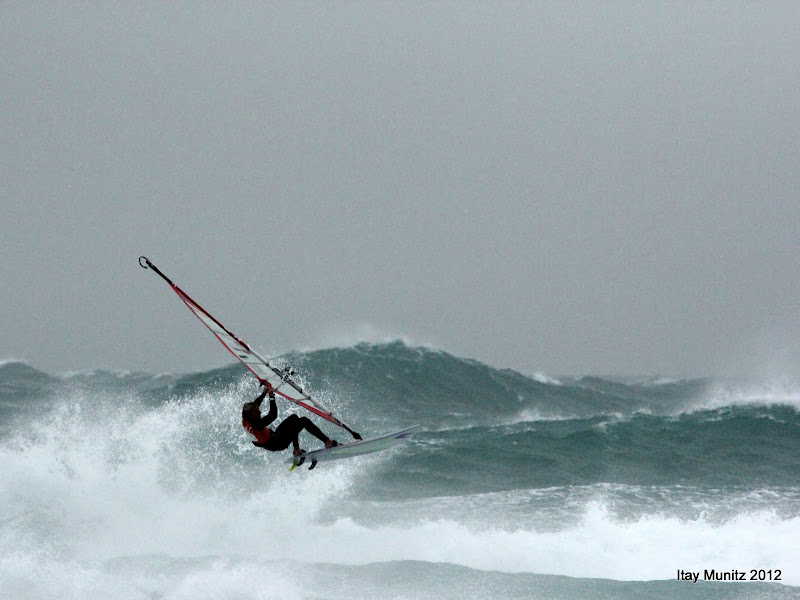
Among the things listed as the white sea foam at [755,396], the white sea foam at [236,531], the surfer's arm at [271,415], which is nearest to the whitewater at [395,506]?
the white sea foam at [236,531]

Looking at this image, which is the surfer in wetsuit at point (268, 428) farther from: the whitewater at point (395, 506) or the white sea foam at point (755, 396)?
the white sea foam at point (755, 396)

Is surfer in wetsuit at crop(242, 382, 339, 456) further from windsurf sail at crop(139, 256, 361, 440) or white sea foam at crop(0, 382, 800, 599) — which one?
white sea foam at crop(0, 382, 800, 599)

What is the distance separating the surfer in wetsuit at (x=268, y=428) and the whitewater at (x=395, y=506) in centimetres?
237

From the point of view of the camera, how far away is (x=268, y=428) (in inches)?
369

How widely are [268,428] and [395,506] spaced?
528 centimetres

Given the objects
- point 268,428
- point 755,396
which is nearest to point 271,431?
point 268,428

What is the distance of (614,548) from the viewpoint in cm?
1218

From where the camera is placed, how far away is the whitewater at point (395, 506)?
433 inches

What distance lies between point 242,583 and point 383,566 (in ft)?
6.69

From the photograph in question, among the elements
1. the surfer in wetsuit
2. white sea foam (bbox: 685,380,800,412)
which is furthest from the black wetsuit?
white sea foam (bbox: 685,380,800,412)

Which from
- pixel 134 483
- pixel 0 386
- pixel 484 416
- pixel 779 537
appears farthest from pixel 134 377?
pixel 779 537

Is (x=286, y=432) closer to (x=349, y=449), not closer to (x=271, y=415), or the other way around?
(x=271, y=415)

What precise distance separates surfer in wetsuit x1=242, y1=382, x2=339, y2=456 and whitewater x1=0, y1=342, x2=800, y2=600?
2.37m

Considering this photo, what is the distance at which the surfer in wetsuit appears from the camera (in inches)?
362
